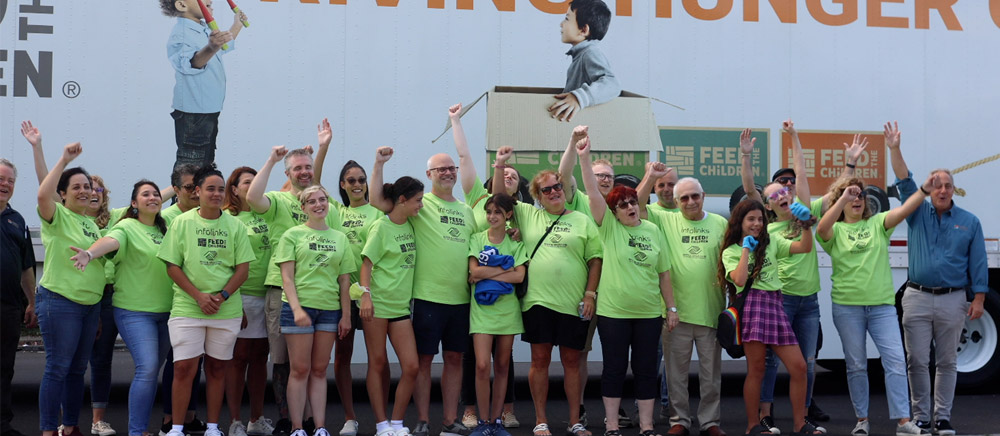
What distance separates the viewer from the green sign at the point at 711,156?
25.1 feet

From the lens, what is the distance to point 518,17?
7598mm

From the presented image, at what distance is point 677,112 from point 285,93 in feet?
10.3

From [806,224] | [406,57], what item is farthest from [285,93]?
[806,224]

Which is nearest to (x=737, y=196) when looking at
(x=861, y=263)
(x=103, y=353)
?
(x=861, y=263)

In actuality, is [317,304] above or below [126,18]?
below

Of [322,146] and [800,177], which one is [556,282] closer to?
[322,146]

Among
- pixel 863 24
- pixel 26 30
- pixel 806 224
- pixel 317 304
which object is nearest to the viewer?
pixel 317 304

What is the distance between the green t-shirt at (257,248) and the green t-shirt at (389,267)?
729 millimetres

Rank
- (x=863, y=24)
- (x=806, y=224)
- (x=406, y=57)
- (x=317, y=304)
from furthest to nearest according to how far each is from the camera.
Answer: (x=863, y=24)
(x=406, y=57)
(x=806, y=224)
(x=317, y=304)

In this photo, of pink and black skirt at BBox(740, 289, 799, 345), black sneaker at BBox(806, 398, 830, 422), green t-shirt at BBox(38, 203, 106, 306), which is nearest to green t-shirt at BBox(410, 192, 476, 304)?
pink and black skirt at BBox(740, 289, 799, 345)

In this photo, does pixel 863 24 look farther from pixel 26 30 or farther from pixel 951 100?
pixel 26 30

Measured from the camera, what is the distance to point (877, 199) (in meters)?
7.90

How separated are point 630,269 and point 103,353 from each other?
3484 millimetres

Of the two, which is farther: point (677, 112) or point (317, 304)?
point (677, 112)
